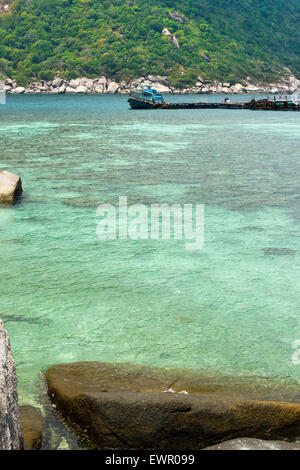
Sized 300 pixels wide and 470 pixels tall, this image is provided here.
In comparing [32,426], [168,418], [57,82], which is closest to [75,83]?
[57,82]

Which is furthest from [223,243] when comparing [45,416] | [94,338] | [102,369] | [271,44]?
[271,44]

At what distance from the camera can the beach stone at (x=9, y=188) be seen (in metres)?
14.2

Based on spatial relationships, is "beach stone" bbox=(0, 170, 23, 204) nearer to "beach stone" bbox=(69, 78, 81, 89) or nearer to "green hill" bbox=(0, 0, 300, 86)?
"beach stone" bbox=(69, 78, 81, 89)

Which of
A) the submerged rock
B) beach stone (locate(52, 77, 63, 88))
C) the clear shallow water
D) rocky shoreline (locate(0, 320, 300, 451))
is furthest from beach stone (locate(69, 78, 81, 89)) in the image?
rocky shoreline (locate(0, 320, 300, 451))

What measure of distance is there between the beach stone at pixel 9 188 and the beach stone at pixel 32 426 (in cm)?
958

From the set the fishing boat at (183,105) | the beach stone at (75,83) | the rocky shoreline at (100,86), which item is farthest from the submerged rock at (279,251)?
the beach stone at (75,83)

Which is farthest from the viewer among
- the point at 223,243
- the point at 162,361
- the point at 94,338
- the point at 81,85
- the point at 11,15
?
the point at 11,15

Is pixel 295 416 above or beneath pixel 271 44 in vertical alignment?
beneath

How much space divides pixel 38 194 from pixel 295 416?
11899 millimetres

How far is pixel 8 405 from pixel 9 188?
11.0 meters

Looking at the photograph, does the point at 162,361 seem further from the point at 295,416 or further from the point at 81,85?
the point at 81,85

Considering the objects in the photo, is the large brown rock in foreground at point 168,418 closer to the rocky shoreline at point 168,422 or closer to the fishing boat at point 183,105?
the rocky shoreline at point 168,422

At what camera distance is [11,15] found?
16175cm

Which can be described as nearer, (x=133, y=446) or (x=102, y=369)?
(x=133, y=446)
